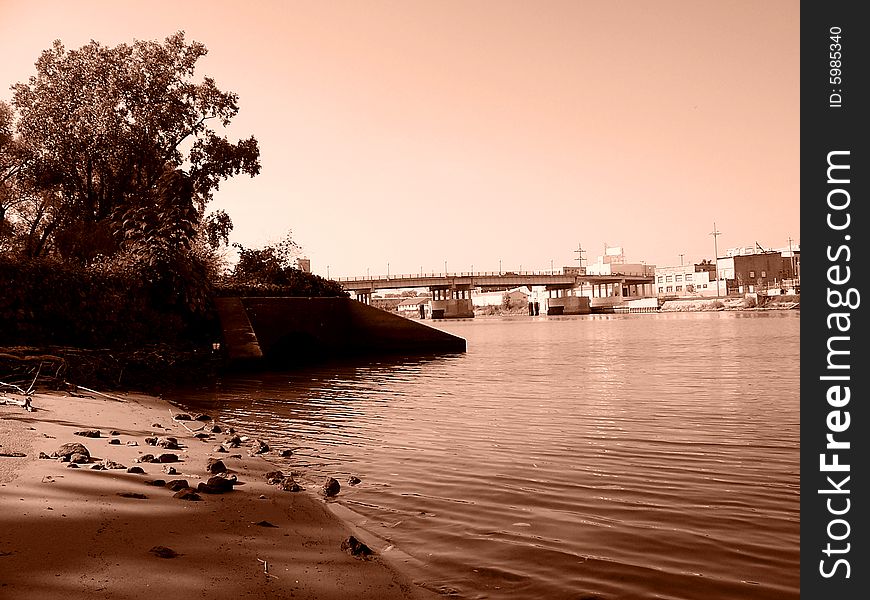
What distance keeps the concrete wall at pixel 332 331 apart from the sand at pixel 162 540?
18.7m

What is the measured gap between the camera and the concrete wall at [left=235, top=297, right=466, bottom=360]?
84.5 ft

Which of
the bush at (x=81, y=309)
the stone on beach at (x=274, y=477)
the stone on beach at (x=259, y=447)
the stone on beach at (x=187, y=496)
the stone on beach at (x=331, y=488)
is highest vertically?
the bush at (x=81, y=309)

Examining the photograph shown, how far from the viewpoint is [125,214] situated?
25.2 metres

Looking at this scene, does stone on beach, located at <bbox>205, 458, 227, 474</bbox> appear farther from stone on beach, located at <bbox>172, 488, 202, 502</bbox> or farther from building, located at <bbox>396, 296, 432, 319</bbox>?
building, located at <bbox>396, 296, 432, 319</bbox>

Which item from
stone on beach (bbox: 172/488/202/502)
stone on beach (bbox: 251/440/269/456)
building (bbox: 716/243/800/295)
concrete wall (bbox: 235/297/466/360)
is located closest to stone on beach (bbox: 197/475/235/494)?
stone on beach (bbox: 172/488/202/502)

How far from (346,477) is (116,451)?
243 cm

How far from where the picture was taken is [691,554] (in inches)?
192

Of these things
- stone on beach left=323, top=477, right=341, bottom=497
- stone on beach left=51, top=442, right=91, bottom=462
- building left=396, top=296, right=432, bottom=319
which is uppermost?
stone on beach left=51, top=442, right=91, bottom=462

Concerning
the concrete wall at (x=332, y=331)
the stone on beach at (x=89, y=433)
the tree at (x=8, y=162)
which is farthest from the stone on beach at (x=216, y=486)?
the tree at (x=8, y=162)

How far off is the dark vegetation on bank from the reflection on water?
5.68 m

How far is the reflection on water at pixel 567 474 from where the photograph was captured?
464 cm

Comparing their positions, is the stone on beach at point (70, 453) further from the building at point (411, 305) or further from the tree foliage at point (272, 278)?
the building at point (411, 305)
